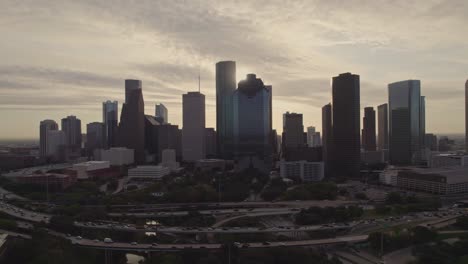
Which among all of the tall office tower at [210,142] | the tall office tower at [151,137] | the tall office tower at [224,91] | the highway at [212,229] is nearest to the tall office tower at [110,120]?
the tall office tower at [151,137]

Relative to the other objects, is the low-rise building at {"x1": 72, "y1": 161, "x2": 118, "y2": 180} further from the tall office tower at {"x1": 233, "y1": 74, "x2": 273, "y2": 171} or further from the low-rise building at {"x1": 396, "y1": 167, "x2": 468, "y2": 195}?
the low-rise building at {"x1": 396, "y1": 167, "x2": 468, "y2": 195}

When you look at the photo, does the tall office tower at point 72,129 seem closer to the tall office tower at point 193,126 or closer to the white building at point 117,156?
the white building at point 117,156

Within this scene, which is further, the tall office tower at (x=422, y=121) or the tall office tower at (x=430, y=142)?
the tall office tower at (x=430, y=142)

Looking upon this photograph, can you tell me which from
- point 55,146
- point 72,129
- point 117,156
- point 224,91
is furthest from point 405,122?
point 72,129

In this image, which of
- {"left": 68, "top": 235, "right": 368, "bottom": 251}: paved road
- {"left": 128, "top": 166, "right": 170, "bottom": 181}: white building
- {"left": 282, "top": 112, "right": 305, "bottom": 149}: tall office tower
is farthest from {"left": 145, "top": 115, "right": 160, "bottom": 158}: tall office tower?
{"left": 68, "top": 235, "right": 368, "bottom": 251}: paved road

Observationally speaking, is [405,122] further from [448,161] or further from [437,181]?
[437,181]
